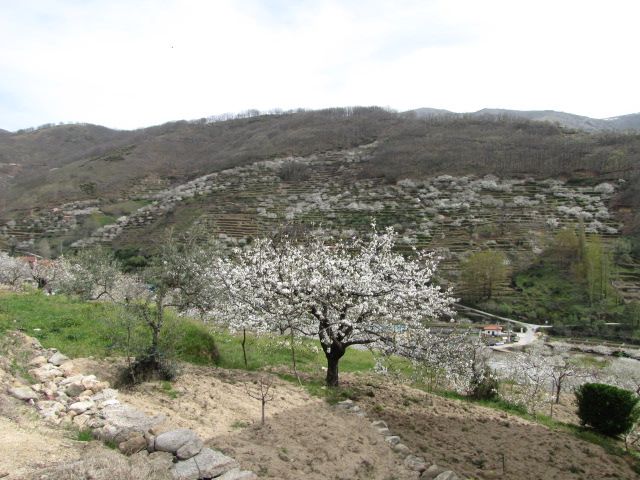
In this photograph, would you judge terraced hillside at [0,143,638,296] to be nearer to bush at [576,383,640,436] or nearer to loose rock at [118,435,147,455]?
bush at [576,383,640,436]

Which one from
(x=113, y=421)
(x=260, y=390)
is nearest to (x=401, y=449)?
(x=260, y=390)

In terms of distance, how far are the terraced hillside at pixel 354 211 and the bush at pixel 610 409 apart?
36.0 metres

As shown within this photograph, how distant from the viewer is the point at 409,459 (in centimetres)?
837

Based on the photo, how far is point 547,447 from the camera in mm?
10555

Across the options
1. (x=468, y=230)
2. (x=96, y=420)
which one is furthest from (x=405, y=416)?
(x=468, y=230)

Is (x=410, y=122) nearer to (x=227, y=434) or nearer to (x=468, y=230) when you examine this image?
(x=468, y=230)

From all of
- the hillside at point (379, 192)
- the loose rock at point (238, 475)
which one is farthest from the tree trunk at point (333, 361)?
the hillside at point (379, 192)

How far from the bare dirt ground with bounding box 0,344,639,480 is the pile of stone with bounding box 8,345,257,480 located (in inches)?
13.9

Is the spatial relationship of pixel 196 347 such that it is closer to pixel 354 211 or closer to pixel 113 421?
pixel 113 421

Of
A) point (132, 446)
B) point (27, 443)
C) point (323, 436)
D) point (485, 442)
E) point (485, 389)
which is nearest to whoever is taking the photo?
point (27, 443)

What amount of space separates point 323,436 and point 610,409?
1010 cm

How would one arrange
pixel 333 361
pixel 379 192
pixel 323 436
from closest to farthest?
pixel 323 436 < pixel 333 361 < pixel 379 192

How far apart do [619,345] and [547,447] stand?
1294 inches

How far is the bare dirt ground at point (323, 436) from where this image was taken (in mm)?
6695
